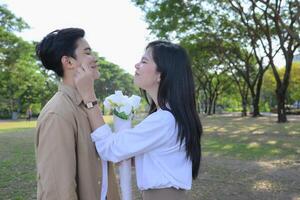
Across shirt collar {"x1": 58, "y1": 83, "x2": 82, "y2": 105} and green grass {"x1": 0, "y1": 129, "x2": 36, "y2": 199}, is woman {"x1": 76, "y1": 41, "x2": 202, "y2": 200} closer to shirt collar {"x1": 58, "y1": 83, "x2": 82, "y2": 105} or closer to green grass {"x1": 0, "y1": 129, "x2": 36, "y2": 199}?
shirt collar {"x1": 58, "y1": 83, "x2": 82, "y2": 105}

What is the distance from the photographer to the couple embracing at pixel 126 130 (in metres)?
2.10

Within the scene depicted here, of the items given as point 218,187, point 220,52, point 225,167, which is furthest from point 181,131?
point 220,52

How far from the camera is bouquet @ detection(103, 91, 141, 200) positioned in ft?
7.91

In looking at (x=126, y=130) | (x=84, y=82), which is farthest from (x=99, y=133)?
(x=84, y=82)

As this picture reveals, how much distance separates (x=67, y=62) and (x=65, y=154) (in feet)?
1.81

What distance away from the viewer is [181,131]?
7.39 feet

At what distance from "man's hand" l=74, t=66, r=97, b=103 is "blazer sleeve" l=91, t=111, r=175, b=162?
196 mm

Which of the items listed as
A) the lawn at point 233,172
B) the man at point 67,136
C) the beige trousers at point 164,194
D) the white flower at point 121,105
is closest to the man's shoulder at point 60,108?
the man at point 67,136

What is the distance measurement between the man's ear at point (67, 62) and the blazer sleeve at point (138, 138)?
396mm

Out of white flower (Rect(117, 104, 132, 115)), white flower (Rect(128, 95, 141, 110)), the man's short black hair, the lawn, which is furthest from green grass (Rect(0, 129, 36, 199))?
the man's short black hair

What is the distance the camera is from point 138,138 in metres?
2.21

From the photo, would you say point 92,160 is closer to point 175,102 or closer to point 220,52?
point 175,102

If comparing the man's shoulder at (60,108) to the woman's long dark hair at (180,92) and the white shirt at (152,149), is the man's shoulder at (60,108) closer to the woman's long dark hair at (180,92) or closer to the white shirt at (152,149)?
the white shirt at (152,149)

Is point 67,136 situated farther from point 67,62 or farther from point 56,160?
point 67,62
